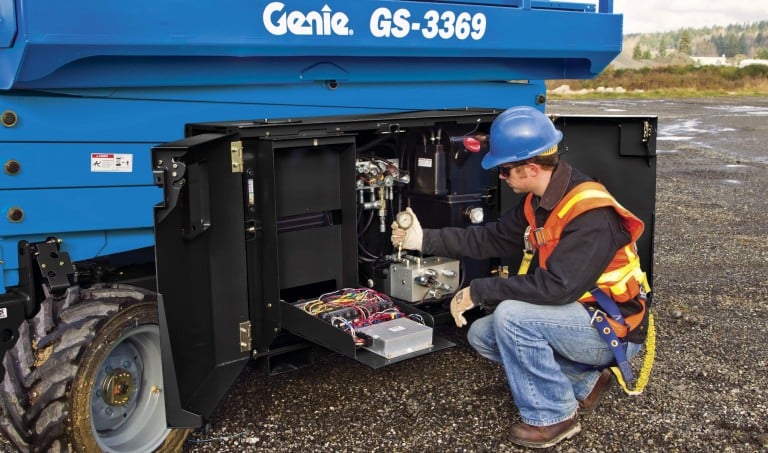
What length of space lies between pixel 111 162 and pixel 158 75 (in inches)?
17.2

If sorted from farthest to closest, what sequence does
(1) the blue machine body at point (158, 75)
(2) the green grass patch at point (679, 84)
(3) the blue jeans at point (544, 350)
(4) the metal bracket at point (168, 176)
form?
(2) the green grass patch at point (679, 84) < (3) the blue jeans at point (544, 350) < (1) the blue machine body at point (158, 75) < (4) the metal bracket at point (168, 176)

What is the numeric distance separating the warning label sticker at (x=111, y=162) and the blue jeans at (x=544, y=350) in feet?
5.78

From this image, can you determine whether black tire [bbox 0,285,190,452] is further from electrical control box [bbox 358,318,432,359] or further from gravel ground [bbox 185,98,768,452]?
electrical control box [bbox 358,318,432,359]

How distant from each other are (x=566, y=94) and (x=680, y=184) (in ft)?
98.8

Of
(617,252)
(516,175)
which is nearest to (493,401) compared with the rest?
(617,252)

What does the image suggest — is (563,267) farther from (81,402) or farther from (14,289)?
(14,289)

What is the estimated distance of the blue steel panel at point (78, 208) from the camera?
3223mm

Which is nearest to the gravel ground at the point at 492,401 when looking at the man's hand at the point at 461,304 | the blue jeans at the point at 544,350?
the blue jeans at the point at 544,350

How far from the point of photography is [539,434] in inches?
137

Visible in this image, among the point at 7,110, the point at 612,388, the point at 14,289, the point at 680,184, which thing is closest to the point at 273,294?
the point at 14,289

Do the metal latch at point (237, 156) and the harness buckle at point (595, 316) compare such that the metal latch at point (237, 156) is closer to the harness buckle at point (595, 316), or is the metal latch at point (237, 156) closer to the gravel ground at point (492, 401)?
the gravel ground at point (492, 401)

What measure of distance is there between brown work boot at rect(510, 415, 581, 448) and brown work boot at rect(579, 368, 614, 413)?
0.31 meters

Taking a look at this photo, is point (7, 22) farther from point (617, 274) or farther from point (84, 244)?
point (617, 274)

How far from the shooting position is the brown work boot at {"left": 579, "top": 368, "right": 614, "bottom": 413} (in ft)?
12.6
